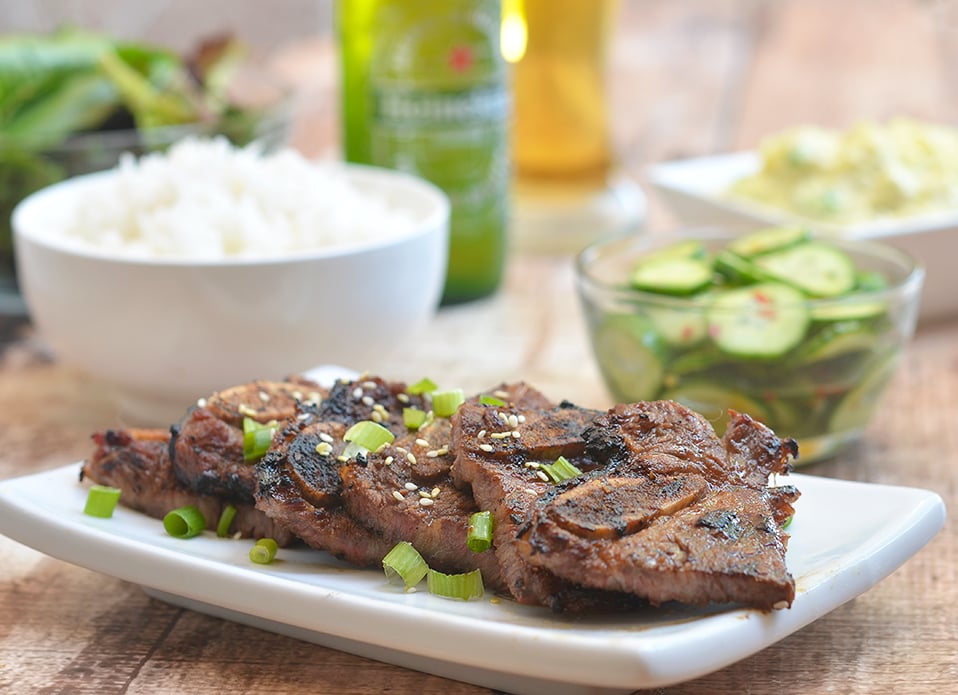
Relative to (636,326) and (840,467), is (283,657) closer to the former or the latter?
(636,326)

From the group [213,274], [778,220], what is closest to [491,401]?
[213,274]

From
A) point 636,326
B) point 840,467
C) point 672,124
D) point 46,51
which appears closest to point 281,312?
point 636,326

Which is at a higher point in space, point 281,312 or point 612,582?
point 612,582

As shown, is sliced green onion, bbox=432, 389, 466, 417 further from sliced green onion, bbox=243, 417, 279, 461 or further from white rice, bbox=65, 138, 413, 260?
white rice, bbox=65, 138, 413, 260

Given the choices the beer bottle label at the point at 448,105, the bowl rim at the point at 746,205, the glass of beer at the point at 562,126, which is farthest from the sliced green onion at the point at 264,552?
the glass of beer at the point at 562,126

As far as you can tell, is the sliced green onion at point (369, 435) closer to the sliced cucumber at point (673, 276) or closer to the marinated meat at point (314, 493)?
the marinated meat at point (314, 493)

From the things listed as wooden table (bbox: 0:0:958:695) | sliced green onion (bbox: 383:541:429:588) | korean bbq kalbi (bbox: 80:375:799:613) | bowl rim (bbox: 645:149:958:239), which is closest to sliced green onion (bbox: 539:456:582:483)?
korean bbq kalbi (bbox: 80:375:799:613)
